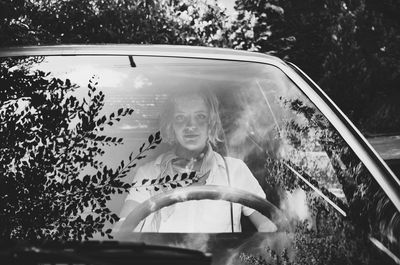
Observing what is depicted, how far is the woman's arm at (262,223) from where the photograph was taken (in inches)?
63.4

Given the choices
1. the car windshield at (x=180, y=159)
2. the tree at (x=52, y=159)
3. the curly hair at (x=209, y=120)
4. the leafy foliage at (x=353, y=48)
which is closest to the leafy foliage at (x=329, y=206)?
the car windshield at (x=180, y=159)

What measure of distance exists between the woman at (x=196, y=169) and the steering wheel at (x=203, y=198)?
0.02 metres

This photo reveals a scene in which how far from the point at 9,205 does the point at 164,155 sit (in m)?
0.61

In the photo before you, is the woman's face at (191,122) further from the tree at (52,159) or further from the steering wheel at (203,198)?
the steering wheel at (203,198)

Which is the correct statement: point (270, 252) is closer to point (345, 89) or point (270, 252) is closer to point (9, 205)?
point (9, 205)

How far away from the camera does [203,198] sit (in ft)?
5.54

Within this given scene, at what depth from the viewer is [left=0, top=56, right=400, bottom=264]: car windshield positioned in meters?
1.50

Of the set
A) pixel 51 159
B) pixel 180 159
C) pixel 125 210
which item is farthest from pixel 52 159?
pixel 180 159

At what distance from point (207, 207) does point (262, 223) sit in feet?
0.66

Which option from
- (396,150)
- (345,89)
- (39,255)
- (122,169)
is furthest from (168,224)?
(345,89)

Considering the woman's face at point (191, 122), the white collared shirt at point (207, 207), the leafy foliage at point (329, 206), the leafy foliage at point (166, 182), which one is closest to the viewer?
the leafy foliage at point (329, 206)

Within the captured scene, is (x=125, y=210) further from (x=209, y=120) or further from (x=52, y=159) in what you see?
(x=209, y=120)

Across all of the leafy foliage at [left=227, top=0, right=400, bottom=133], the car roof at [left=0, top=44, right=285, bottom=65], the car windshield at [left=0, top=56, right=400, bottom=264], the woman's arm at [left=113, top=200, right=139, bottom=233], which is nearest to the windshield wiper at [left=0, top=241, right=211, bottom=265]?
the car windshield at [left=0, top=56, right=400, bottom=264]

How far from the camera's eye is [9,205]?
4.99 ft
